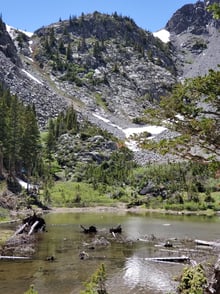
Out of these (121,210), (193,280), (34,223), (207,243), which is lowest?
(193,280)

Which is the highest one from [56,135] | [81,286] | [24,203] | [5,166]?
[56,135]

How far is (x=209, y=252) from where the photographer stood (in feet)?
125

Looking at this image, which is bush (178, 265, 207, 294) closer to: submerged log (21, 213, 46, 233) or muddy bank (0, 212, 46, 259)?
muddy bank (0, 212, 46, 259)

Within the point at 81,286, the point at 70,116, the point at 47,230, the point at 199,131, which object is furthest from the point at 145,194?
the point at 199,131

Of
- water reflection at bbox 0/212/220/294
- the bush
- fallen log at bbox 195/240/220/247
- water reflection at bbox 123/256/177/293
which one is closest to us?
the bush

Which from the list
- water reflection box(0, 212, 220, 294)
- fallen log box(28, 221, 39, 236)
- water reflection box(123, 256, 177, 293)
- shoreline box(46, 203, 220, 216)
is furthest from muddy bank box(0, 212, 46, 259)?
shoreline box(46, 203, 220, 216)

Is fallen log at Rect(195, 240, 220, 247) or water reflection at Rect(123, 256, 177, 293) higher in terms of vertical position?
fallen log at Rect(195, 240, 220, 247)

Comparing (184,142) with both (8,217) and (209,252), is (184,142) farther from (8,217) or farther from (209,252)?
(8,217)

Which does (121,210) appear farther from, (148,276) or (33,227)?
(148,276)

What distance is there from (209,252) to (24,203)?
46653mm

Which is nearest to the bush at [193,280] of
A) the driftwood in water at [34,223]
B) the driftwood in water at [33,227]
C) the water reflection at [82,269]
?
the water reflection at [82,269]

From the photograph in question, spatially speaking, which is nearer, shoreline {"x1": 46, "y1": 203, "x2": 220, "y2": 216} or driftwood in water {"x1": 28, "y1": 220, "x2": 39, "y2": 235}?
driftwood in water {"x1": 28, "y1": 220, "x2": 39, "y2": 235}

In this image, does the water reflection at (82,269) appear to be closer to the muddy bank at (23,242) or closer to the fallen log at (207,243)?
the muddy bank at (23,242)

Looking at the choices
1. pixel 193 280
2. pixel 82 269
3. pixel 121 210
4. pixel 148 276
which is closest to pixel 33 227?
pixel 82 269
